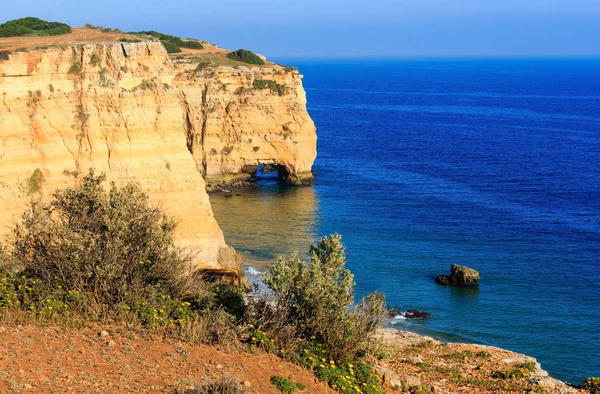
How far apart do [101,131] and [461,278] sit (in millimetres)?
21535

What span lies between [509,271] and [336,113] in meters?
84.0

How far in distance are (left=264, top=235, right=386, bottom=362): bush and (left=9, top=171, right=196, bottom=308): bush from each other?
318 cm

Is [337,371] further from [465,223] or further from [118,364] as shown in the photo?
Answer: [465,223]

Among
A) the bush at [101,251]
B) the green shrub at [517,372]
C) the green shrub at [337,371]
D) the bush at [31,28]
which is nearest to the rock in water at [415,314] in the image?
the green shrub at [517,372]

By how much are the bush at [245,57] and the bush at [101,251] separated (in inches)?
Answer: 2166

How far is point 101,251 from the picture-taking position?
62.2ft

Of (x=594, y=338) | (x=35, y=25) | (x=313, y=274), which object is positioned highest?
(x=35, y=25)

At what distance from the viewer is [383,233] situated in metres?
51.7

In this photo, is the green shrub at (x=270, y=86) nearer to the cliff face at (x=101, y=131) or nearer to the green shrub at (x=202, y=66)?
the green shrub at (x=202, y=66)

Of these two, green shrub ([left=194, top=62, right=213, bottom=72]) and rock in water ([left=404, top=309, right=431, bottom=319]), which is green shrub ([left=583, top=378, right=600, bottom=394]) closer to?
rock in water ([left=404, top=309, right=431, bottom=319])

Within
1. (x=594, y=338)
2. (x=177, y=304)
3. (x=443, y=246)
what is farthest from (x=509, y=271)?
(x=177, y=304)

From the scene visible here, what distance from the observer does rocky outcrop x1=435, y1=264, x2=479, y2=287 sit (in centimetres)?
→ 4194

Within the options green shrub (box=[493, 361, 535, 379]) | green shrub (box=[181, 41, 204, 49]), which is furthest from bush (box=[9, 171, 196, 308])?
green shrub (box=[181, 41, 204, 49])

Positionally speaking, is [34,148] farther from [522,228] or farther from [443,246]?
[522,228]
